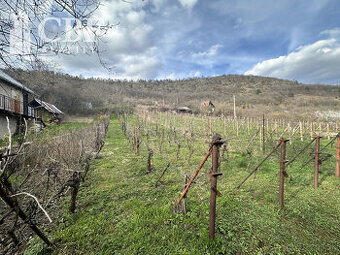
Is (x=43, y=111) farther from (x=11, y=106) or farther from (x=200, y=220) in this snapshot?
(x=200, y=220)

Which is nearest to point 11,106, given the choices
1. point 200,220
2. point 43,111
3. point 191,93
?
point 43,111

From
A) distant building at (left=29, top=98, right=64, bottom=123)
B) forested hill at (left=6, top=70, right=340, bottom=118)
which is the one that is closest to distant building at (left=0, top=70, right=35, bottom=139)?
distant building at (left=29, top=98, right=64, bottom=123)

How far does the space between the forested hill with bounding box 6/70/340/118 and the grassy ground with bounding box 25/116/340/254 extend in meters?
2.77

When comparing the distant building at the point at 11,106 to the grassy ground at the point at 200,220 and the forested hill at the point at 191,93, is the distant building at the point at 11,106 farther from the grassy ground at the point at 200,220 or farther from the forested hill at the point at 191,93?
the grassy ground at the point at 200,220

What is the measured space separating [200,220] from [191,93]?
67981mm

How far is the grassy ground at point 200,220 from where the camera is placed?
8.13 ft

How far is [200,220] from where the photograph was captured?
120 inches

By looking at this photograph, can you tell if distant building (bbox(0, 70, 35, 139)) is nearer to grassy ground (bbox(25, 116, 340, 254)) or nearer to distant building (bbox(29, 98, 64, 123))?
distant building (bbox(29, 98, 64, 123))

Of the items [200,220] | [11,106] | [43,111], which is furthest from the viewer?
[43,111]

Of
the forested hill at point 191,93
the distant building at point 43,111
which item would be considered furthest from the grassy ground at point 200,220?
the distant building at point 43,111

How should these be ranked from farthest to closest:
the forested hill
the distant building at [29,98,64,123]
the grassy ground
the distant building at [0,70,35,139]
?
the forested hill
the distant building at [29,98,64,123]
the distant building at [0,70,35,139]
the grassy ground

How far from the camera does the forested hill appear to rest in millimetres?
31944

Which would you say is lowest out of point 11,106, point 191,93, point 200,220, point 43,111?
point 200,220

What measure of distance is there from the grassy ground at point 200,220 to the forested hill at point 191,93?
2.77 meters
